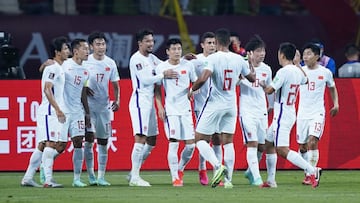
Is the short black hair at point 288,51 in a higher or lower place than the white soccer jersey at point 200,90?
higher

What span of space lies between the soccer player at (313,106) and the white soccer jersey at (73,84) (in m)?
3.33

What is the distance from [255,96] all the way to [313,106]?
3.03 feet

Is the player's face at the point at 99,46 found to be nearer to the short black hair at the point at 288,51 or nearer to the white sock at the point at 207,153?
the white sock at the point at 207,153

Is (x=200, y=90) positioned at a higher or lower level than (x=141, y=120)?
higher

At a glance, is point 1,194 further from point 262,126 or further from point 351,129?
point 351,129

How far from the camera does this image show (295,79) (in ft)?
70.4

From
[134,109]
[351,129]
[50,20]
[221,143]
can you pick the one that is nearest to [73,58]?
[134,109]

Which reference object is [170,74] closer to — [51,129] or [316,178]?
[51,129]

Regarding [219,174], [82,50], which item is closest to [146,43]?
[82,50]

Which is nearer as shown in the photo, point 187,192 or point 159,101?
point 187,192

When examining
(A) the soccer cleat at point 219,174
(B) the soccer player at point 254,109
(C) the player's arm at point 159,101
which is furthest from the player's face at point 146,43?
(A) the soccer cleat at point 219,174

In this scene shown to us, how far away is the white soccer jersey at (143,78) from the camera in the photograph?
22.1 meters

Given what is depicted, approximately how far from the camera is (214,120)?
21438mm

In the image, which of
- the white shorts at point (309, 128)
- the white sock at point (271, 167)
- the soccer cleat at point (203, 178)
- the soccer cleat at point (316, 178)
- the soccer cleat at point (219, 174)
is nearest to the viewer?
the soccer cleat at point (219, 174)
